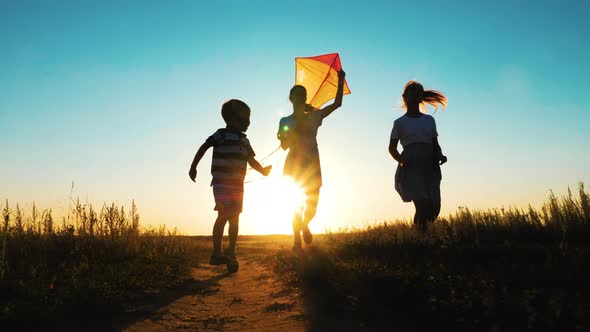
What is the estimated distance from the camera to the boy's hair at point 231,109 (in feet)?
21.3

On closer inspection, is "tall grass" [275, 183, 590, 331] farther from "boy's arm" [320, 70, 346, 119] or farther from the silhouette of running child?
"boy's arm" [320, 70, 346, 119]

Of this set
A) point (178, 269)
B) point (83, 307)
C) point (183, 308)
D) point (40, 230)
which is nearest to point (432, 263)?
point (183, 308)

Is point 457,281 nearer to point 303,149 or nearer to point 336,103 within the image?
point 303,149

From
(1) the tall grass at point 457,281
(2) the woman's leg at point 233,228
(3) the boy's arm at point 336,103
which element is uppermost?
(3) the boy's arm at point 336,103

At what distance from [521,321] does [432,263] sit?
1.44m

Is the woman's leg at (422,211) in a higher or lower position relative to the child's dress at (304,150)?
lower

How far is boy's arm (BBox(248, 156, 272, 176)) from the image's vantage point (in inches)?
263

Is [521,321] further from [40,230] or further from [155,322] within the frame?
[40,230]

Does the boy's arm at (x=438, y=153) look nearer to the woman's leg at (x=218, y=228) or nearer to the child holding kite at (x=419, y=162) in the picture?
the child holding kite at (x=419, y=162)

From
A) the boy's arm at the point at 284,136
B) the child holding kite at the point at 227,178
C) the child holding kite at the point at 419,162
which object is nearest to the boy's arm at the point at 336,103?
the boy's arm at the point at 284,136

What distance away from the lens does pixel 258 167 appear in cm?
675

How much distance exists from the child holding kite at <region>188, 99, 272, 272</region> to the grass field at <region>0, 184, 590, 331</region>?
679mm

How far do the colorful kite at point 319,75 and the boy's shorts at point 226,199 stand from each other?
301 cm

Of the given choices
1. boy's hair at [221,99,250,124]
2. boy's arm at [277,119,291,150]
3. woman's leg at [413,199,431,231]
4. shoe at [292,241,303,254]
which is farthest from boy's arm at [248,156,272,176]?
woman's leg at [413,199,431,231]
